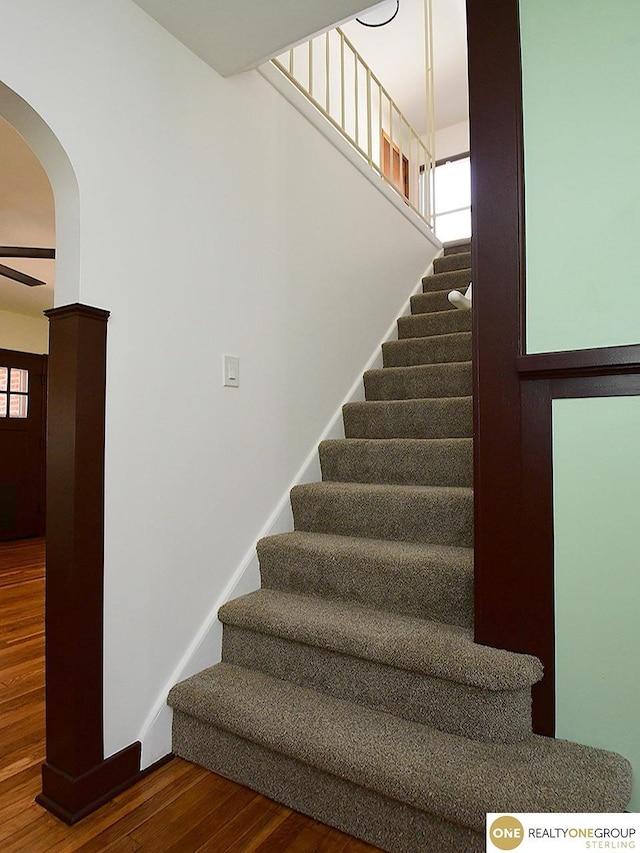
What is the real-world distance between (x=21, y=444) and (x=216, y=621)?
5.05m

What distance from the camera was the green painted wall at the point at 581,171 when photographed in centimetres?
127

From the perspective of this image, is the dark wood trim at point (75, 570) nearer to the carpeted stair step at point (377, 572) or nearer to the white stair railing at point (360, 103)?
the carpeted stair step at point (377, 572)

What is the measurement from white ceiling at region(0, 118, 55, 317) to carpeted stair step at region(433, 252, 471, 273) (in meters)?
2.67

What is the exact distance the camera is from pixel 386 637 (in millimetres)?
1522

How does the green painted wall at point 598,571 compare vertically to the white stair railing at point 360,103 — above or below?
below

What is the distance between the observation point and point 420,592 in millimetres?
1683

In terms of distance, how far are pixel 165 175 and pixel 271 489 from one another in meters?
1.20

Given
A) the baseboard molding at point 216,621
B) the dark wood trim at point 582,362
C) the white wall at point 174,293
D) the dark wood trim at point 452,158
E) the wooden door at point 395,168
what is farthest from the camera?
the dark wood trim at point 452,158

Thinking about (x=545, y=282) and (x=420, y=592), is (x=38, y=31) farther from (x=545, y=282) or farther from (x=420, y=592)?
(x=420, y=592)

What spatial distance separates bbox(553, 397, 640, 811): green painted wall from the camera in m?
1.25

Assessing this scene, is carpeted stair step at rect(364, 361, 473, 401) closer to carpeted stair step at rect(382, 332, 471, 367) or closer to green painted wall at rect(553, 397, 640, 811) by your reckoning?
carpeted stair step at rect(382, 332, 471, 367)

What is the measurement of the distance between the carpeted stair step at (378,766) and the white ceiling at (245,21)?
6.76 ft

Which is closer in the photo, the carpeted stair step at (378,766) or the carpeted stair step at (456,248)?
the carpeted stair step at (378,766)

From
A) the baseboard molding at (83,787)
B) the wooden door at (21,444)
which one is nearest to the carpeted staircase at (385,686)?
the baseboard molding at (83,787)
